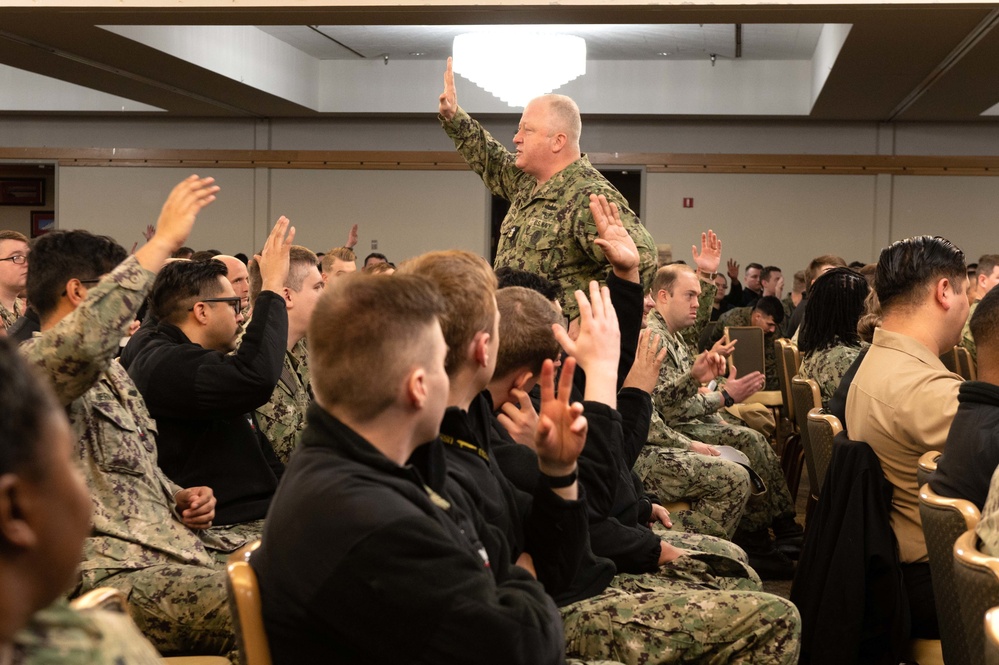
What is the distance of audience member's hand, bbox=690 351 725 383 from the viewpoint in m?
3.78

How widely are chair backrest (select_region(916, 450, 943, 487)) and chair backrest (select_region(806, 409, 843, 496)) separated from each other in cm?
44

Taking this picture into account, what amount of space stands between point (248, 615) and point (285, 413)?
6.08ft

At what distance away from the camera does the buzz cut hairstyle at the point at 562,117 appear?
3.79m

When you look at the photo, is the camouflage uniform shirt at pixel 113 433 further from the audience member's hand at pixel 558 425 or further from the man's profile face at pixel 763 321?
the man's profile face at pixel 763 321

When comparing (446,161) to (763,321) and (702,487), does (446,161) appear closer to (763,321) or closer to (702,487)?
(763,321)

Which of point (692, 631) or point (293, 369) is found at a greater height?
point (293, 369)

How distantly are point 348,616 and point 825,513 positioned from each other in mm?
1890

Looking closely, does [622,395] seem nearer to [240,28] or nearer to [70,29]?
[70,29]

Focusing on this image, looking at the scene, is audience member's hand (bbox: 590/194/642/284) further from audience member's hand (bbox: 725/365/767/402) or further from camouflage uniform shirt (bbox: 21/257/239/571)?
audience member's hand (bbox: 725/365/767/402)

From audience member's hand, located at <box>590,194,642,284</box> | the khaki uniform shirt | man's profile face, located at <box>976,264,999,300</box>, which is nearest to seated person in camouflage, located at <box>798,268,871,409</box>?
the khaki uniform shirt

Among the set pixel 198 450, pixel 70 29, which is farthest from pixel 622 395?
pixel 70 29

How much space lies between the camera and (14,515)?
0.75 metres

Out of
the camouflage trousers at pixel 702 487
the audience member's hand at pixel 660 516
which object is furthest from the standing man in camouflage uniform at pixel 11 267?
the audience member's hand at pixel 660 516

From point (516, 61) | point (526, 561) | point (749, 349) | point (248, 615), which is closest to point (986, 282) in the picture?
point (749, 349)
